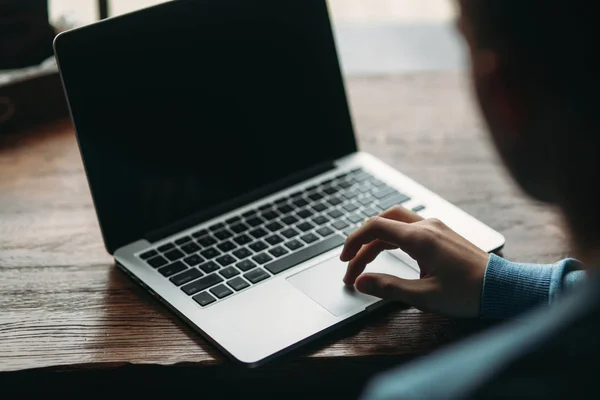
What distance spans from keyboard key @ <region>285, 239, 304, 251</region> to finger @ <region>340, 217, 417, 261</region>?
8 cm

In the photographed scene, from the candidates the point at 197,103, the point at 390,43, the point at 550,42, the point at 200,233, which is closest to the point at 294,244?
the point at 200,233

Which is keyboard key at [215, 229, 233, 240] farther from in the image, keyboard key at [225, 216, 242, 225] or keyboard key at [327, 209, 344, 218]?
keyboard key at [327, 209, 344, 218]

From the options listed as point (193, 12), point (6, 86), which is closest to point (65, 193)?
point (6, 86)

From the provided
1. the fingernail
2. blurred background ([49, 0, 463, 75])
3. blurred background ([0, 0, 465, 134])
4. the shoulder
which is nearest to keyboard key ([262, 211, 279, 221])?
the fingernail

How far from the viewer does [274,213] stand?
1139mm

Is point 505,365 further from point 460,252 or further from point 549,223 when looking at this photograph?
point 549,223

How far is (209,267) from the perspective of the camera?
3.38 ft

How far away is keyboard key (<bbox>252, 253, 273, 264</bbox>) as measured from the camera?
1.04m

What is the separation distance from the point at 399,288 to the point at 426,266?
5 centimetres

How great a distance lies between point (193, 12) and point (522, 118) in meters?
0.52

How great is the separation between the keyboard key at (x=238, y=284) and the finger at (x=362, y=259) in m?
0.12

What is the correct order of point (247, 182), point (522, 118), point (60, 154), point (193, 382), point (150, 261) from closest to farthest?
point (522, 118)
point (193, 382)
point (150, 261)
point (247, 182)
point (60, 154)

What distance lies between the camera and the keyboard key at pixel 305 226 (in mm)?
1107

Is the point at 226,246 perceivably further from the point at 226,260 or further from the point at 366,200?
the point at 366,200
